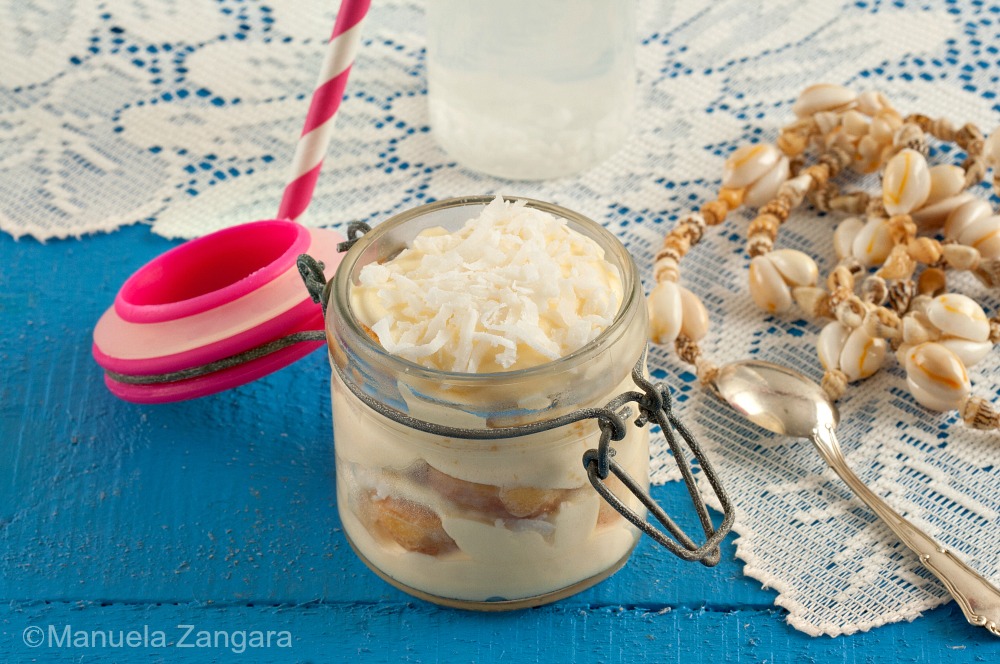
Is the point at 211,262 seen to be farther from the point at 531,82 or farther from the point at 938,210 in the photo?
the point at 938,210

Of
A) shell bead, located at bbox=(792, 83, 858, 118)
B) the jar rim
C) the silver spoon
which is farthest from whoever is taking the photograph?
shell bead, located at bbox=(792, 83, 858, 118)

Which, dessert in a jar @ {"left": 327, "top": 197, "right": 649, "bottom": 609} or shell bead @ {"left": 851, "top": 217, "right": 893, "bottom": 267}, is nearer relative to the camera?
dessert in a jar @ {"left": 327, "top": 197, "right": 649, "bottom": 609}

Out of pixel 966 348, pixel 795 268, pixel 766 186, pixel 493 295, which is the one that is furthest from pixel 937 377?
pixel 493 295

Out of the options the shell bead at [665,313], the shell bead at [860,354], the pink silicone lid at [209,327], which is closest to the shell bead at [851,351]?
the shell bead at [860,354]

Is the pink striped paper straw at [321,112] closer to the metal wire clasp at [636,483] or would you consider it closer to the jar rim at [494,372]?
the jar rim at [494,372]

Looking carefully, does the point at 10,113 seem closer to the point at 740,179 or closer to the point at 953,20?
the point at 740,179

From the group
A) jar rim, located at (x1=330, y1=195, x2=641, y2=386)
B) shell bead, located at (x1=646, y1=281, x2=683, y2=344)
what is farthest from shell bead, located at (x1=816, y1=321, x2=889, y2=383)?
jar rim, located at (x1=330, y1=195, x2=641, y2=386)

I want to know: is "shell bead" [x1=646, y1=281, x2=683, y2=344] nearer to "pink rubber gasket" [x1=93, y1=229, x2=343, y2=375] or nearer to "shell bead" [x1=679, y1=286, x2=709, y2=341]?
"shell bead" [x1=679, y1=286, x2=709, y2=341]

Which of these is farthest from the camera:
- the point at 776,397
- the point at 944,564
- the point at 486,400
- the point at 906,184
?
the point at 906,184
